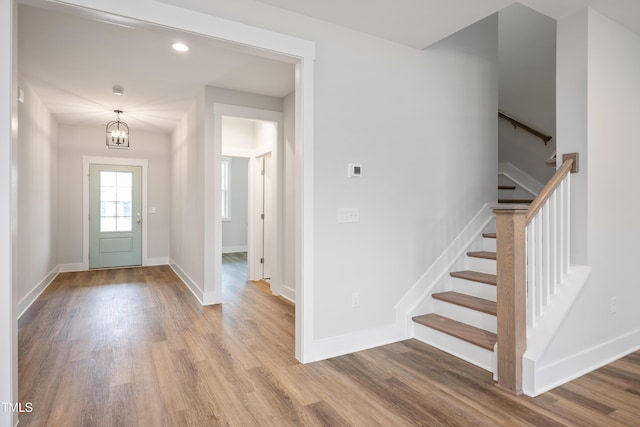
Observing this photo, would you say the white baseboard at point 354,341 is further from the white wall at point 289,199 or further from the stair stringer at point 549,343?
the white wall at point 289,199

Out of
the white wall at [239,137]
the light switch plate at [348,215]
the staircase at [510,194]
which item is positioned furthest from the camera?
the white wall at [239,137]

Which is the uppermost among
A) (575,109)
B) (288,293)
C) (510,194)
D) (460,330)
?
(575,109)

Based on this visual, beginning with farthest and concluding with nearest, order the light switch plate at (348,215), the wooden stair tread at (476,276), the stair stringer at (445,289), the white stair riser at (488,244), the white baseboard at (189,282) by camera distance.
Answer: the white baseboard at (189,282) → the white stair riser at (488,244) → the wooden stair tread at (476,276) → the light switch plate at (348,215) → the stair stringer at (445,289)

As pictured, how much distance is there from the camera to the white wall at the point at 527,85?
464 cm

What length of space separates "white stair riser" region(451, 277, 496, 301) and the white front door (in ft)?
20.3

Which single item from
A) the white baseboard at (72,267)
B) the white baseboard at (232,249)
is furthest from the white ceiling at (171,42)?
the white baseboard at (232,249)

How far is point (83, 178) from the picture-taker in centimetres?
671

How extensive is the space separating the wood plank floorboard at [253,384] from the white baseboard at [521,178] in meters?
2.30

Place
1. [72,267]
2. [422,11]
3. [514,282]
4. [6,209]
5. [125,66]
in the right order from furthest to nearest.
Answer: [72,267], [125,66], [422,11], [514,282], [6,209]

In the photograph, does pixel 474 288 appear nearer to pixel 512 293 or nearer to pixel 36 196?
pixel 512 293

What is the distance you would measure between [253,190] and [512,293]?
13.8 ft

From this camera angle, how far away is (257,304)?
4410mm

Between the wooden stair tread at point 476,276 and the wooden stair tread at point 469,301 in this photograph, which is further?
the wooden stair tread at point 476,276

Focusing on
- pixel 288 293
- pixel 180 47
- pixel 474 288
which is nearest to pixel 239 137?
pixel 180 47
